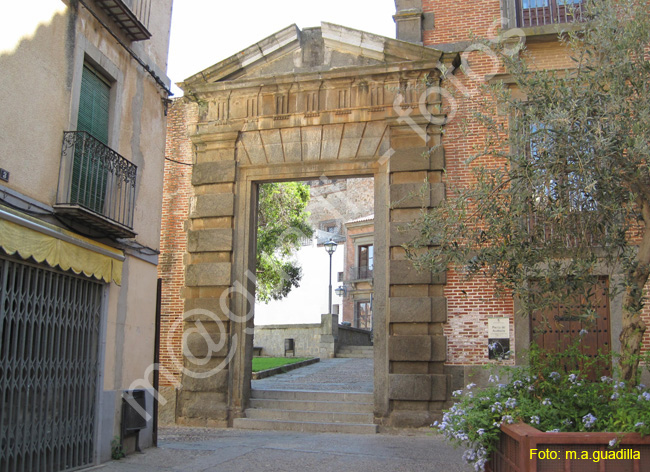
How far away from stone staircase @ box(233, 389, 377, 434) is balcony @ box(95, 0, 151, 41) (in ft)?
21.3

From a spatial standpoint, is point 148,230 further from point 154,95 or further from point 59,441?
point 59,441

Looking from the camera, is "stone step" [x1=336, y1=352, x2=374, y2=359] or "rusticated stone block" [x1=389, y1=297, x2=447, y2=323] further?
"stone step" [x1=336, y1=352, x2=374, y2=359]

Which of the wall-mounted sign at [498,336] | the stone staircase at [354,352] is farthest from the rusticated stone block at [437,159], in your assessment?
the stone staircase at [354,352]

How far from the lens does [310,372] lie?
17.3 meters

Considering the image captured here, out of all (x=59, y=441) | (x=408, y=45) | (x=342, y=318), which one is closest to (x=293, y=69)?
→ (x=408, y=45)

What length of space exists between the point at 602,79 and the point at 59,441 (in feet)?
22.1

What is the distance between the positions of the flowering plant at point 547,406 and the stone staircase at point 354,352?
1839cm

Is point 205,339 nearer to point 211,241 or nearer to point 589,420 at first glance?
point 211,241

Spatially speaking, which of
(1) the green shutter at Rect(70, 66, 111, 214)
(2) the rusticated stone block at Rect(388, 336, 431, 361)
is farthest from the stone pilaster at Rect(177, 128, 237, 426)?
(1) the green shutter at Rect(70, 66, 111, 214)

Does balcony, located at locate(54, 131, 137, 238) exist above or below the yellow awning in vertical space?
above

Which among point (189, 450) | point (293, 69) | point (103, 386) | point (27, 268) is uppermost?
point (293, 69)

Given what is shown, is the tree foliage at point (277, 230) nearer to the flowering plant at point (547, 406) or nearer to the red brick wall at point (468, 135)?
the red brick wall at point (468, 135)

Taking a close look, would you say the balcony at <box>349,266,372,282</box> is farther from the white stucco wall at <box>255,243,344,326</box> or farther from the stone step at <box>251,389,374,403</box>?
the stone step at <box>251,389,374,403</box>

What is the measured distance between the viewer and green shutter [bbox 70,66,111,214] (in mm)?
7340
